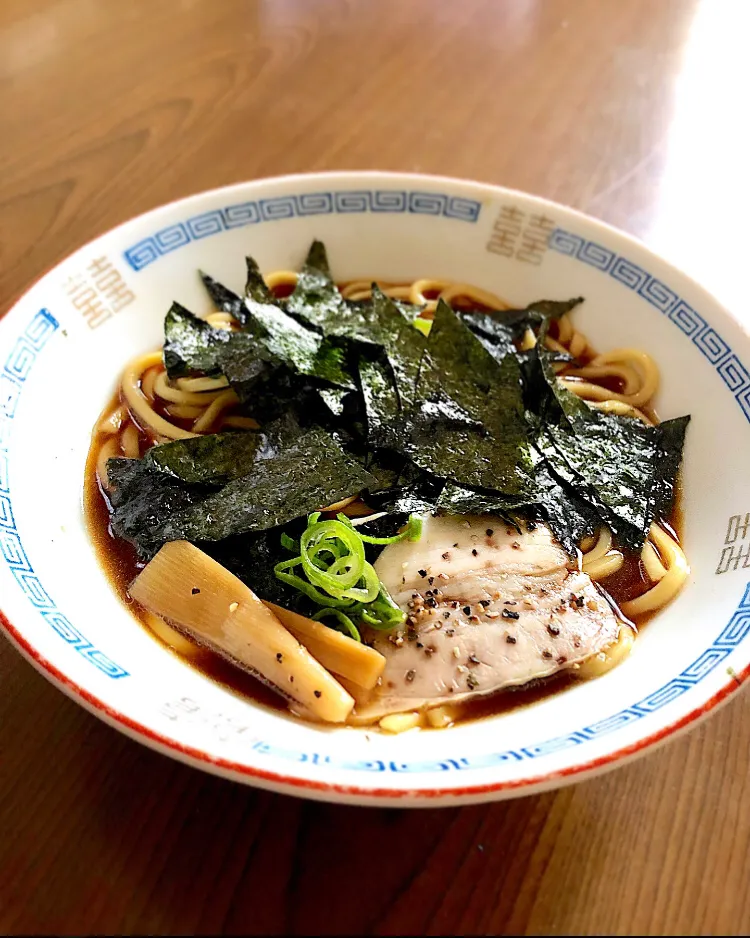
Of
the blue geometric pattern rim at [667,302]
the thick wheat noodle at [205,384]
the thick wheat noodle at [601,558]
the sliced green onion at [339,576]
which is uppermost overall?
the blue geometric pattern rim at [667,302]

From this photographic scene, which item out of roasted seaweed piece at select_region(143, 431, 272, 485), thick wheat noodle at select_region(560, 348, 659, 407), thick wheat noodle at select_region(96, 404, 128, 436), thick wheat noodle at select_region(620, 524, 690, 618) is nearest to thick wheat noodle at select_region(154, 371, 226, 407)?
thick wheat noodle at select_region(96, 404, 128, 436)

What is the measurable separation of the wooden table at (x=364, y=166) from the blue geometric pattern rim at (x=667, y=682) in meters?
0.22

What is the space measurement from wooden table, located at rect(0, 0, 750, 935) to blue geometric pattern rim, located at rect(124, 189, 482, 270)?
0.62 m

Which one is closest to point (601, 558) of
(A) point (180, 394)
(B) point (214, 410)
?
(B) point (214, 410)

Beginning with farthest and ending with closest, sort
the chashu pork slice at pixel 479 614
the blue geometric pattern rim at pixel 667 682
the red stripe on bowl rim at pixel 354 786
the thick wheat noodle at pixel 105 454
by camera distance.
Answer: the thick wheat noodle at pixel 105 454, the chashu pork slice at pixel 479 614, the blue geometric pattern rim at pixel 667 682, the red stripe on bowl rim at pixel 354 786

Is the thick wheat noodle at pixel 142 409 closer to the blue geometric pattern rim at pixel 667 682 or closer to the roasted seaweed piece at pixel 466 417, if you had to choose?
the blue geometric pattern rim at pixel 667 682

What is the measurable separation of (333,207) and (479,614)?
1524mm

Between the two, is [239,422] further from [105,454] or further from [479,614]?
[479,614]

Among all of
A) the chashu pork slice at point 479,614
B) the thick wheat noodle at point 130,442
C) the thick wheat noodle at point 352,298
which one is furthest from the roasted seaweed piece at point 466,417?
the thick wheat noodle at point 130,442

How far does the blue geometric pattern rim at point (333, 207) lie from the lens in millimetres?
2539

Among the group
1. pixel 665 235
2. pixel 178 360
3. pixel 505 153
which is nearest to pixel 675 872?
pixel 178 360

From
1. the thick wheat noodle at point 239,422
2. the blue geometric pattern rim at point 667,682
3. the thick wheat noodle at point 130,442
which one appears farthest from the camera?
the thick wheat noodle at point 239,422

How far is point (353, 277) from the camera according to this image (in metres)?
2.72

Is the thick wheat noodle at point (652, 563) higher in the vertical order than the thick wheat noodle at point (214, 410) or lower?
higher
